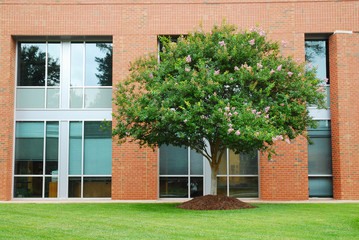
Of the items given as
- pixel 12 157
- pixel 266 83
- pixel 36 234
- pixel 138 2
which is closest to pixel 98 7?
pixel 138 2

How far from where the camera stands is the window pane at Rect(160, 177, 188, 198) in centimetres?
1672

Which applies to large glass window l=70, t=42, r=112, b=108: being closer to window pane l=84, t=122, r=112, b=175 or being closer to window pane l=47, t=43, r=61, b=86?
window pane l=47, t=43, r=61, b=86

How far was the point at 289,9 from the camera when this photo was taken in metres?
16.7

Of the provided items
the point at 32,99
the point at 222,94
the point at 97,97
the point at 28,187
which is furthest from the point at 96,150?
the point at 222,94

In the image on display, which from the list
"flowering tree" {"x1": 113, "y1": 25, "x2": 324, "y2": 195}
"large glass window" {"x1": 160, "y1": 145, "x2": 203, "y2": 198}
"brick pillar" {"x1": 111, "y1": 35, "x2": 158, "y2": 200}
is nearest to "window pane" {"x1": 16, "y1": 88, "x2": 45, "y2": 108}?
"brick pillar" {"x1": 111, "y1": 35, "x2": 158, "y2": 200}

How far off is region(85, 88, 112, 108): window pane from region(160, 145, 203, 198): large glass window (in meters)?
3.14

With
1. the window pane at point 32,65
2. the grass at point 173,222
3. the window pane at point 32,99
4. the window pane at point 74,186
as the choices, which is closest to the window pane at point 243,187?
the grass at point 173,222

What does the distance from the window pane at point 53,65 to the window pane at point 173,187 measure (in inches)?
228

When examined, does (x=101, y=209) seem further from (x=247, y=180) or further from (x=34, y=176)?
(x=247, y=180)

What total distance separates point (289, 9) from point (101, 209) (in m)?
10.4

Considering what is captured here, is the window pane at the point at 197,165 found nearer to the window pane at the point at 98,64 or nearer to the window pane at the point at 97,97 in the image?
the window pane at the point at 97,97

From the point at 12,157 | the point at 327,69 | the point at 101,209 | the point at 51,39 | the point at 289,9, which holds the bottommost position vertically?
the point at 101,209

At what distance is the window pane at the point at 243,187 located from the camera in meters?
16.7

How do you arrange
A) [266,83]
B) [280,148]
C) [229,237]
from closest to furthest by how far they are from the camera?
[229,237] < [266,83] < [280,148]
